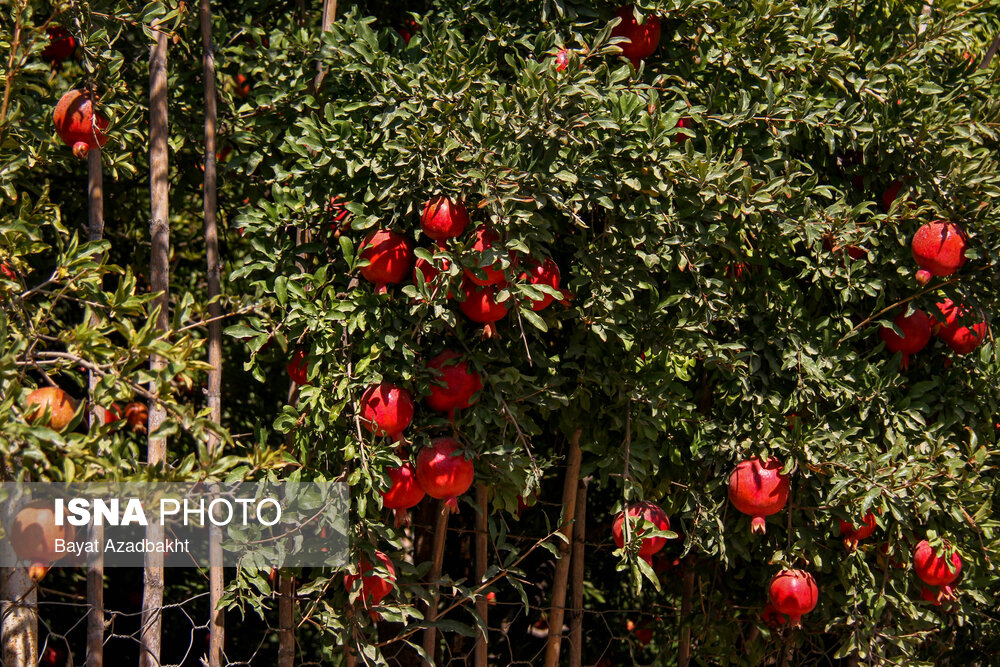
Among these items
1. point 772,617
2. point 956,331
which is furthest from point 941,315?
point 772,617

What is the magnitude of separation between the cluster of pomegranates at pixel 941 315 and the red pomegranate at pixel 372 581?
1543 millimetres

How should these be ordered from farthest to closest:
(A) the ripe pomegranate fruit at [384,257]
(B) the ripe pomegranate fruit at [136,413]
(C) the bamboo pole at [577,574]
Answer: (C) the bamboo pole at [577,574], (B) the ripe pomegranate fruit at [136,413], (A) the ripe pomegranate fruit at [384,257]

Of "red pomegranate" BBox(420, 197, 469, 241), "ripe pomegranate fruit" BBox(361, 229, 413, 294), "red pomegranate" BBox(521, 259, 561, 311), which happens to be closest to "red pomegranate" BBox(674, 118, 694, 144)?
"red pomegranate" BBox(521, 259, 561, 311)

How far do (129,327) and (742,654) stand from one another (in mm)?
2236

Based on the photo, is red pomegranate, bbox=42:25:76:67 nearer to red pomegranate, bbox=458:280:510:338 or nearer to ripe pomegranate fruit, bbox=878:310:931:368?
red pomegranate, bbox=458:280:510:338

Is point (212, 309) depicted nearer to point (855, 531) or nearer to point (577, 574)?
point (577, 574)

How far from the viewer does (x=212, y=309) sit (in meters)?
2.37

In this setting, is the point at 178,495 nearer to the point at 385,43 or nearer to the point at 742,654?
the point at 385,43

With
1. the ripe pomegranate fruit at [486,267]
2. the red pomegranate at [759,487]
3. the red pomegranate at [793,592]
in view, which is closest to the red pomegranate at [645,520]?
the red pomegranate at [759,487]

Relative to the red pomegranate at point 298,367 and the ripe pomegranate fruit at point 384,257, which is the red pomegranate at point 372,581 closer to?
the red pomegranate at point 298,367

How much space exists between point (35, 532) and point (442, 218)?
106 cm

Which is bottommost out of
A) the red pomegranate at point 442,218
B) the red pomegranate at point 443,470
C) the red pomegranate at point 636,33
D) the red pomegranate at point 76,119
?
the red pomegranate at point 443,470

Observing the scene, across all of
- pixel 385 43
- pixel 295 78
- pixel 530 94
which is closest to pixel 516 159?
pixel 530 94

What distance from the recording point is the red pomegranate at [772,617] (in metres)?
2.73
